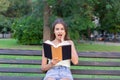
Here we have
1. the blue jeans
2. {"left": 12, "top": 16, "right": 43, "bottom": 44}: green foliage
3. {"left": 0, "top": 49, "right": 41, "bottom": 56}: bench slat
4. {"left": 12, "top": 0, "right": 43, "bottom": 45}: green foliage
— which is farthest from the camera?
{"left": 12, "top": 16, "right": 43, "bottom": 44}: green foliage

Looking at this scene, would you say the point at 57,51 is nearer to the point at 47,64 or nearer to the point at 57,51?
the point at 57,51

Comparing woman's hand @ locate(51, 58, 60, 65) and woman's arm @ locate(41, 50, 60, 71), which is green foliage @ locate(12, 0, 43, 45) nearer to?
woman's arm @ locate(41, 50, 60, 71)

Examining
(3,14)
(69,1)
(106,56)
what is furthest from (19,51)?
(3,14)

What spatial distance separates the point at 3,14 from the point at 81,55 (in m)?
55.4

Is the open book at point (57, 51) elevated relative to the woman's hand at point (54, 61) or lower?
elevated

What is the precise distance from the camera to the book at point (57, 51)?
17.0ft

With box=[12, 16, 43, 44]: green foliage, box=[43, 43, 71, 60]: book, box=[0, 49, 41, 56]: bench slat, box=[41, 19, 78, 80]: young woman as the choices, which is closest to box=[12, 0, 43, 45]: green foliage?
box=[12, 16, 43, 44]: green foliage

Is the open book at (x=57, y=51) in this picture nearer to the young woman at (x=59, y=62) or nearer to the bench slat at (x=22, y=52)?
the young woman at (x=59, y=62)

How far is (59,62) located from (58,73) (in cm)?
19

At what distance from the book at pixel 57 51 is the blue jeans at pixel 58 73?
0.56ft

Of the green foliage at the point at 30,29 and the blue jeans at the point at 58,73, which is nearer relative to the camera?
the blue jeans at the point at 58,73

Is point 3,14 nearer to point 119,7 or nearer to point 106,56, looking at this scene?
point 119,7

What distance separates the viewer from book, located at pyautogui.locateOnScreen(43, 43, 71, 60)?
518 centimetres

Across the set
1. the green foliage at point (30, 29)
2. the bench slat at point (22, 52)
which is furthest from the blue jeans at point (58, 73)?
the green foliage at point (30, 29)
